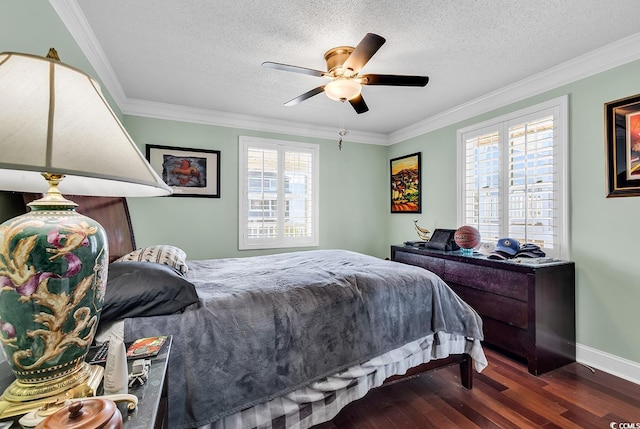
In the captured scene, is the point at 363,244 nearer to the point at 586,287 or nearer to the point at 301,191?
the point at 301,191

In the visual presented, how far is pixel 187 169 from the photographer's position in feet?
12.0

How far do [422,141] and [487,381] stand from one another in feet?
10.3

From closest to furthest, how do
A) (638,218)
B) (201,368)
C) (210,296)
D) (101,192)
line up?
(101,192), (201,368), (210,296), (638,218)

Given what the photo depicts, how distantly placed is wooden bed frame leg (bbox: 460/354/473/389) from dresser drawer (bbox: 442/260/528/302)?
0.74 m

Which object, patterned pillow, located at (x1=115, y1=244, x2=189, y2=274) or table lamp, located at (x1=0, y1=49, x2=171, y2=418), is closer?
table lamp, located at (x1=0, y1=49, x2=171, y2=418)

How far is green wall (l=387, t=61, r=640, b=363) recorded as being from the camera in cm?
226

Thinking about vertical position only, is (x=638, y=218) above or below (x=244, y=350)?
above

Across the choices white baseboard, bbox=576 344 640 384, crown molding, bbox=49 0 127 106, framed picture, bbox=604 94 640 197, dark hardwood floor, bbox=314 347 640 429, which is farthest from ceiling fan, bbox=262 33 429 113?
white baseboard, bbox=576 344 640 384

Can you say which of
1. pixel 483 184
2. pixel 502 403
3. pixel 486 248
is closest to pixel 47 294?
pixel 502 403

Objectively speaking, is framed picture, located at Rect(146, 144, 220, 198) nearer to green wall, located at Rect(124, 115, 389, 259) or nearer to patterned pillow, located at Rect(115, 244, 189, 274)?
green wall, located at Rect(124, 115, 389, 259)

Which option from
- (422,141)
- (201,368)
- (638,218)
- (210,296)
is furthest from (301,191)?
(638,218)

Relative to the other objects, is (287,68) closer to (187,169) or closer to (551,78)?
(187,169)

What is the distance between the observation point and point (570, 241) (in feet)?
8.54

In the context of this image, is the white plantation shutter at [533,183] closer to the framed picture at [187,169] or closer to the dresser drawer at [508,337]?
the dresser drawer at [508,337]
